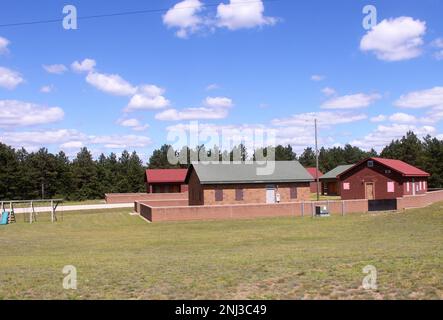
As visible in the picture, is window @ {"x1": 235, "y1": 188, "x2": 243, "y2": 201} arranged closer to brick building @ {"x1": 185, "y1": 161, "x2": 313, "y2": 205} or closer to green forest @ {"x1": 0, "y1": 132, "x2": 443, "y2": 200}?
brick building @ {"x1": 185, "y1": 161, "x2": 313, "y2": 205}

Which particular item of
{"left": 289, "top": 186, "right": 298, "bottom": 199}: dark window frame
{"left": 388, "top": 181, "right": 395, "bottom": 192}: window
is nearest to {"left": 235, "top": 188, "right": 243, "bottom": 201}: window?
{"left": 289, "top": 186, "right": 298, "bottom": 199}: dark window frame

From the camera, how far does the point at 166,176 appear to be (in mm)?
70938

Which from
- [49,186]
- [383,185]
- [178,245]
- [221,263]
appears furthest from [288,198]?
[49,186]

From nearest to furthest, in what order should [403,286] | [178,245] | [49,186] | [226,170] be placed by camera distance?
[403,286]
[178,245]
[226,170]
[49,186]

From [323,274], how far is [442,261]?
289cm

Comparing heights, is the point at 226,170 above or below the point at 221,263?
above

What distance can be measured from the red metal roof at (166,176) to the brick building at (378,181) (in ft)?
90.5

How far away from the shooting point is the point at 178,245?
19.7 m

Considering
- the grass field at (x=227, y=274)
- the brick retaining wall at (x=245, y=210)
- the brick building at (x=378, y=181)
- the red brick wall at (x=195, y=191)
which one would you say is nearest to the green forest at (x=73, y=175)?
the brick building at (x=378, y=181)

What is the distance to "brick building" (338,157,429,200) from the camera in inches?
1821

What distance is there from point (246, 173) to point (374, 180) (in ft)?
44.0

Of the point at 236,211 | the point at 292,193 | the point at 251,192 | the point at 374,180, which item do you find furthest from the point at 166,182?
the point at 236,211

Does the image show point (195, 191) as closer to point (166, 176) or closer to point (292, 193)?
point (292, 193)

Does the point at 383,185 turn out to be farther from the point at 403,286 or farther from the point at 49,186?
the point at 49,186
